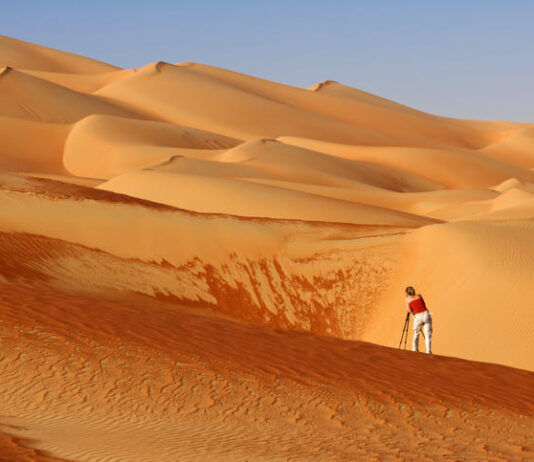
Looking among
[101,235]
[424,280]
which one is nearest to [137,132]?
[101,235]

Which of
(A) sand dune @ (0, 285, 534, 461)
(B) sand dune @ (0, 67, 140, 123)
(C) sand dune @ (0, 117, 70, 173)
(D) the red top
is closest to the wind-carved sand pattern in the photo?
(A) sand dune @ (0, 285, 534, 461)

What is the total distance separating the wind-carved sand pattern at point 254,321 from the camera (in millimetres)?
6910

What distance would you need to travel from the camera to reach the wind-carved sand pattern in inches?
272

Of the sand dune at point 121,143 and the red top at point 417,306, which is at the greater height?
the sand dune at point 121,143

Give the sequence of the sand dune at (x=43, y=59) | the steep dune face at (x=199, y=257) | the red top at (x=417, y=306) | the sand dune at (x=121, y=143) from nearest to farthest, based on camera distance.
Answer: the red top at (x=417, y=306) → the steep dune face at (x=199, y=257) → the sand dune at (x=121, y=143) → the sand dune at (x=43, y=59)

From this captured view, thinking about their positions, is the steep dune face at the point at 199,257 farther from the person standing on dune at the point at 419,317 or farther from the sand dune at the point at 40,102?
the sand dune at the point at 40,102

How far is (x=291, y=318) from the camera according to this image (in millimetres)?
16484

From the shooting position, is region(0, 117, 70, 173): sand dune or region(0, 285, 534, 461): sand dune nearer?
region(0, 285, 534, 461): sand dune

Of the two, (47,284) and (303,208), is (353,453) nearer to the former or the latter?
(47,284)

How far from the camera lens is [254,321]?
53.0 ft

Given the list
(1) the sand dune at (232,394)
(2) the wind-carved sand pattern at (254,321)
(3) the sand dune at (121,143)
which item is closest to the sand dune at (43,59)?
(3) the sand dune at (121,143)

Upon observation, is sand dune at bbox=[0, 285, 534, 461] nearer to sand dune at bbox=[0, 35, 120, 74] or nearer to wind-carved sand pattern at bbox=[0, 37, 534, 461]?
wind-carved sand pattern at bbox=[0, 37, 534, 461]

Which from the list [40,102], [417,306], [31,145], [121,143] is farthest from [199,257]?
[40,102]

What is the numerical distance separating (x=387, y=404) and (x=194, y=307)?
854cm
